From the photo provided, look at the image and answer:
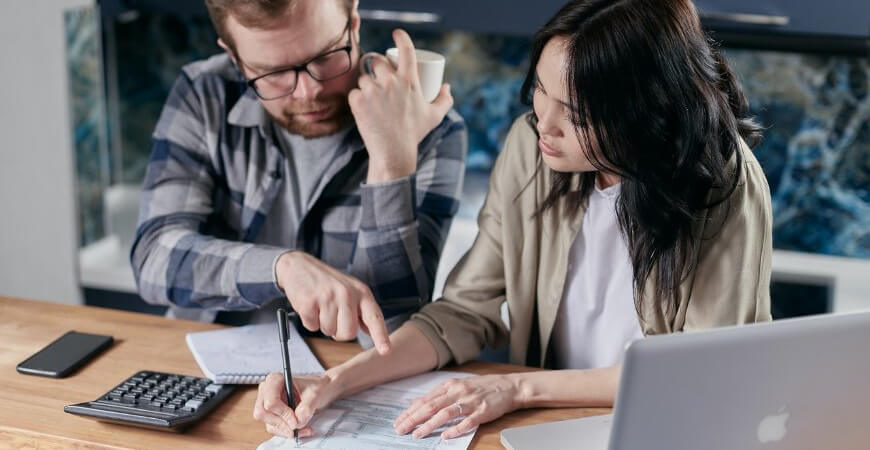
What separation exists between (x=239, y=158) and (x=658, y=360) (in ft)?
3.31

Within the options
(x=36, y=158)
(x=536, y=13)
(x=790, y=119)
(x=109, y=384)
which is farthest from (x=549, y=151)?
(x=36, y=158)

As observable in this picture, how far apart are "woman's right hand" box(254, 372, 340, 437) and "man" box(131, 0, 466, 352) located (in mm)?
182

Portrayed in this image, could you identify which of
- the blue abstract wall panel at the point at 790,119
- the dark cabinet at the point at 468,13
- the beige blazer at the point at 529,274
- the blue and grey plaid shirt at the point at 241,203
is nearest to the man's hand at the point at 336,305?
the beige blazer at the point at 529,274

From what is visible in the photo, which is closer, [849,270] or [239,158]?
[239,158]

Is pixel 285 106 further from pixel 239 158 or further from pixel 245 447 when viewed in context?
pixel 245 447

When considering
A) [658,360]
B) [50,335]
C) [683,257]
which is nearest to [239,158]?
[50,335]

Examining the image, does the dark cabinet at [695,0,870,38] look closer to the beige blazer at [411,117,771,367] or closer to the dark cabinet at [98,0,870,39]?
the dark cabinet at [98,0,870,39]

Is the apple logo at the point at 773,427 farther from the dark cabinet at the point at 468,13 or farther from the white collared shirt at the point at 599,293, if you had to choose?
the dark cabinet at the point at 468,13

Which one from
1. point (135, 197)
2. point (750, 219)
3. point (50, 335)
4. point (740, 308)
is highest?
point (750, 219)

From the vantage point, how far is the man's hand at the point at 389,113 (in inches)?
63.2

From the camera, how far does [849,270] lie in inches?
95.9

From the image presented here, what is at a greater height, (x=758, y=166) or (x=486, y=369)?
(x=758, y=166)

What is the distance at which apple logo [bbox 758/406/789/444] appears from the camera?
102 centimetres

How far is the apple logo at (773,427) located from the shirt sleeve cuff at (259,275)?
77cm
